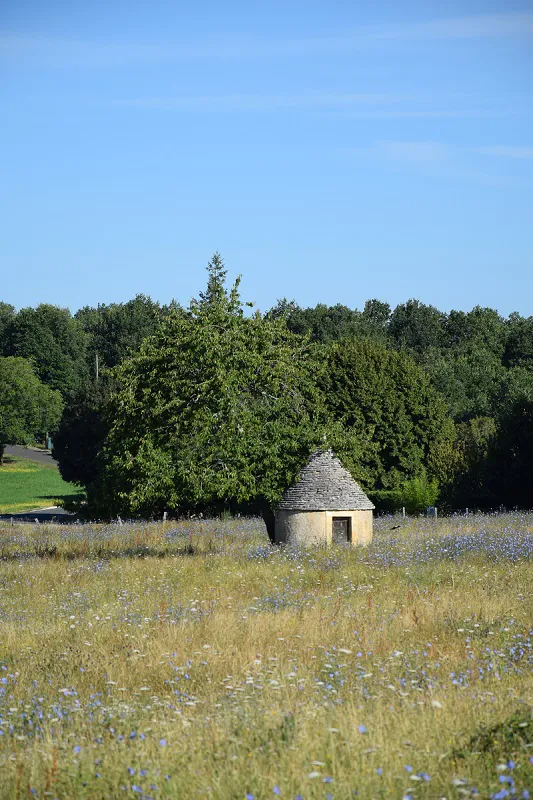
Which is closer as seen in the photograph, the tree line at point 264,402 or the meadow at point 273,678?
the meadow at point 273,678

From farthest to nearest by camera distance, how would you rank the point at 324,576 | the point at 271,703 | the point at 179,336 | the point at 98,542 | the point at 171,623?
the point at 98,542 < the point at 179,336 < the point at 324,576 < the point at 171,623 < the point at 271,703

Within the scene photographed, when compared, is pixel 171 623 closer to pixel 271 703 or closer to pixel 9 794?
pixel 271 703

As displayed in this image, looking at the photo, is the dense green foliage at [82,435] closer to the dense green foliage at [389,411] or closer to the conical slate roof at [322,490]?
the dense green foliage at [389,411]

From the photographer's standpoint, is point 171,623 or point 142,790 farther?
point 171,623

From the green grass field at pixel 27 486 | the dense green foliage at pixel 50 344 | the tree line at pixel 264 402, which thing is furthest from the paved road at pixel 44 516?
the dense green foliage at pixel 50 344

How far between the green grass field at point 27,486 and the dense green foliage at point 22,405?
3011 millimetres

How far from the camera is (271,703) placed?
742 cm

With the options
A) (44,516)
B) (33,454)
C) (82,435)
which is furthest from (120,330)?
(44,516)

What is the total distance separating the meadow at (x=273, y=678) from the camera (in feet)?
19.0

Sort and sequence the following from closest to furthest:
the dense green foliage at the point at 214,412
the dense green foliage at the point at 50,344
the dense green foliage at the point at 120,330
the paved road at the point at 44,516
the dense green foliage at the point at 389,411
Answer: the dense green foliage at the point at 214,412, the dense green foliage at the point at 389,411, the paved road at the point at 44,516, the dense green foliage at the point at 120,330, the dense green foliage at the point at 50,344

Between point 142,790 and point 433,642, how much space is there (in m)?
5.56

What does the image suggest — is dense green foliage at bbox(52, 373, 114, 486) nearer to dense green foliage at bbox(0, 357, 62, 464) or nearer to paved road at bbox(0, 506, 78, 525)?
paved road at bbox(0, 506, 78, 525)

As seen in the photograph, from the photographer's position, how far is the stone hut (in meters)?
21.3

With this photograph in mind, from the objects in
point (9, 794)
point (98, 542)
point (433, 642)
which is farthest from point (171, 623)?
point (98, 542)
